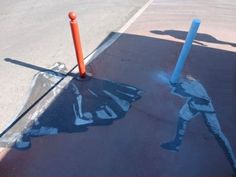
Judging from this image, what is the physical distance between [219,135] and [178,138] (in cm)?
65

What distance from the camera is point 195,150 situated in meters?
3.78

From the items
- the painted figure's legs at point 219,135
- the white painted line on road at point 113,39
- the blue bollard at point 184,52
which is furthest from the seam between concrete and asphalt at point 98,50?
the painted figure's legs at point 219,135

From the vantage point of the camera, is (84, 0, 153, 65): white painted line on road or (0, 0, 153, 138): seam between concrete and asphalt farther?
(84, 0, 153, 65): white painted line on road

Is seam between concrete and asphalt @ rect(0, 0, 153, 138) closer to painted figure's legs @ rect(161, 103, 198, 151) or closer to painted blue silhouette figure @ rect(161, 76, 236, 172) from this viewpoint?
painted blue silhouette figure @ rect(161, 76, 236, 172)

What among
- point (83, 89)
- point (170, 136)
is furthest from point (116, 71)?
point (170, 136)

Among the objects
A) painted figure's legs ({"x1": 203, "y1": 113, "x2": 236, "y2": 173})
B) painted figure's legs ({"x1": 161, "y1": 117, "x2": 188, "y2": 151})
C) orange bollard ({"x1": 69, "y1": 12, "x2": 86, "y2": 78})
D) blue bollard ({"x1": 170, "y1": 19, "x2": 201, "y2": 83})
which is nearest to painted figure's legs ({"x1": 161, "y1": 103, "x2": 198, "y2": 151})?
painted figure's legs ({"x1": 161, "y1": 117, "x2": 188, "y2": 151})

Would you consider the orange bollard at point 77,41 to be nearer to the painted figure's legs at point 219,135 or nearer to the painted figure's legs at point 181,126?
the painted figure's legs at point 181,126

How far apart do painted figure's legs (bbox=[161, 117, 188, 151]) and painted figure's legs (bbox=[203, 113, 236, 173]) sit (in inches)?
16.0

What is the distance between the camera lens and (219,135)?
13.1ft

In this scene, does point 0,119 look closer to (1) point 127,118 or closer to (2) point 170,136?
(1) point 127,118

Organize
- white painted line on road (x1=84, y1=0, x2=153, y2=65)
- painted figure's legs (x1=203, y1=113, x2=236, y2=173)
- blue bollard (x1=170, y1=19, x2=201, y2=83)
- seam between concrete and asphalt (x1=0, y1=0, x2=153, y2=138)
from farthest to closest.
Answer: white painted line on road (x1=84, y1=0, x2=153, y2=65) < blue bollard (x1=170, y1=19, x2=201, y2=83) < seam between concrete and asphalt (x1=0, y1=0, x2=153, y2=138) < painted figure's legs (x1=203, y1=113, x2=236, y2=173)

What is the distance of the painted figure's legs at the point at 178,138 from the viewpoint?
12.5ft

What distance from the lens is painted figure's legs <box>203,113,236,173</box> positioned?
3681 millimetres

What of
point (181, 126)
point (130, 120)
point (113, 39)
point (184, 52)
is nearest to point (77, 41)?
point (130, 120)
